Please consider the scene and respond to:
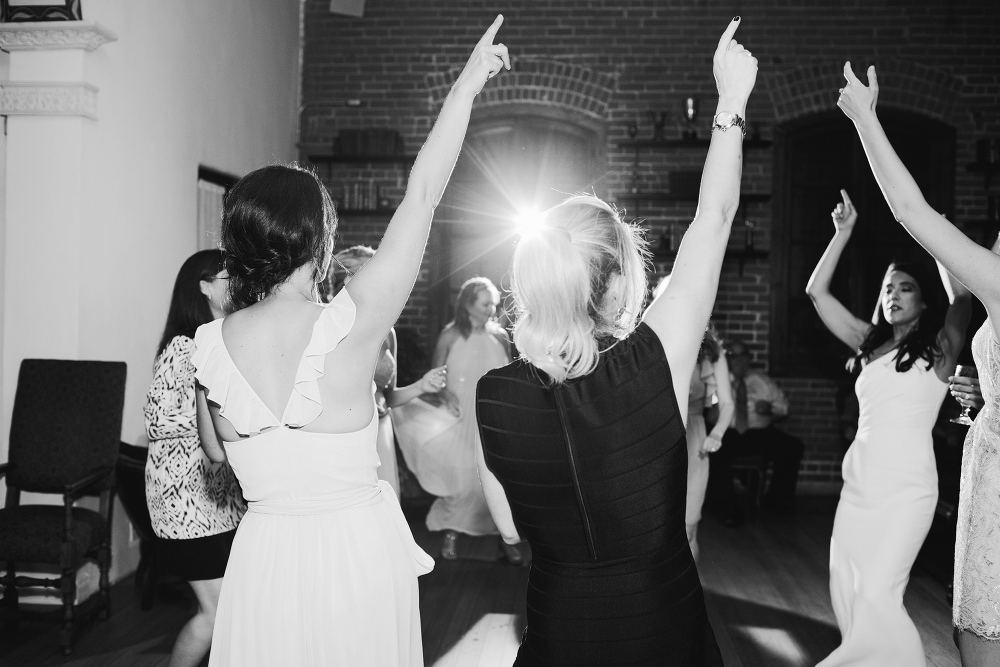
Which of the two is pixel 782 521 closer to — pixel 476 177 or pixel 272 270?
pixel 476 177

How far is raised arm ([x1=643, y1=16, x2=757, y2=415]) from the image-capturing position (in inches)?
53.0

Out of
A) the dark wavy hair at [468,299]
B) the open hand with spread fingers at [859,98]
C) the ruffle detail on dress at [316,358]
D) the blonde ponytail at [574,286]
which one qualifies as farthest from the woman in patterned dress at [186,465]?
the dark wavy hair at [468,299]

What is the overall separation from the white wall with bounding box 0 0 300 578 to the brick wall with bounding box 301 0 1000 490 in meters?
1.57

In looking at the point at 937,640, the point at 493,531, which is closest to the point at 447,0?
the point at 493,531

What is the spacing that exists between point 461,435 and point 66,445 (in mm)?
2158

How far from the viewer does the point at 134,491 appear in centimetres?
376

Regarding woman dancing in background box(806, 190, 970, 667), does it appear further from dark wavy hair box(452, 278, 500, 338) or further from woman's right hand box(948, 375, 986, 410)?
dark wavy hair box(452, 278, 500, 338)

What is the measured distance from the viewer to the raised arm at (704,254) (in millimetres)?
1347

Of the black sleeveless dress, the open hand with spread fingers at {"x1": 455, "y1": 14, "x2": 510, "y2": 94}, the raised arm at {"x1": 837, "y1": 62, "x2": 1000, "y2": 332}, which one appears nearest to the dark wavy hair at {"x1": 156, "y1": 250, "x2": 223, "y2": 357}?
the open hand with spread fingers at {"x1": 455, "y1": 14, "x2": 510, "y2": 94}

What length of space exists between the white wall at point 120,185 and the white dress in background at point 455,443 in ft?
5.06

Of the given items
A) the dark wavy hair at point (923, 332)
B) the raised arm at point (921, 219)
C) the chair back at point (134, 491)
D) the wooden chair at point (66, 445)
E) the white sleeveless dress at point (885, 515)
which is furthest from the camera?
the chair back at point (134, 491)

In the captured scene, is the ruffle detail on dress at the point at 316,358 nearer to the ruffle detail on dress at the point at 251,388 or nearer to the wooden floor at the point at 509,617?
the ruffle detail on dress at the point at 251,388

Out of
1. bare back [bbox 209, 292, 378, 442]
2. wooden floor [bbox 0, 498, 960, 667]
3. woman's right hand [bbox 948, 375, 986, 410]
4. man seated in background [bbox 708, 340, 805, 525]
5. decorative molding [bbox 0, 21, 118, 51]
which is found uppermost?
decorative molding [bbox 0, 21, 118, 51]

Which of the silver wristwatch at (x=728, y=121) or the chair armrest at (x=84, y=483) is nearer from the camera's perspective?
the silver wristwatch at (x=728, y=121)
